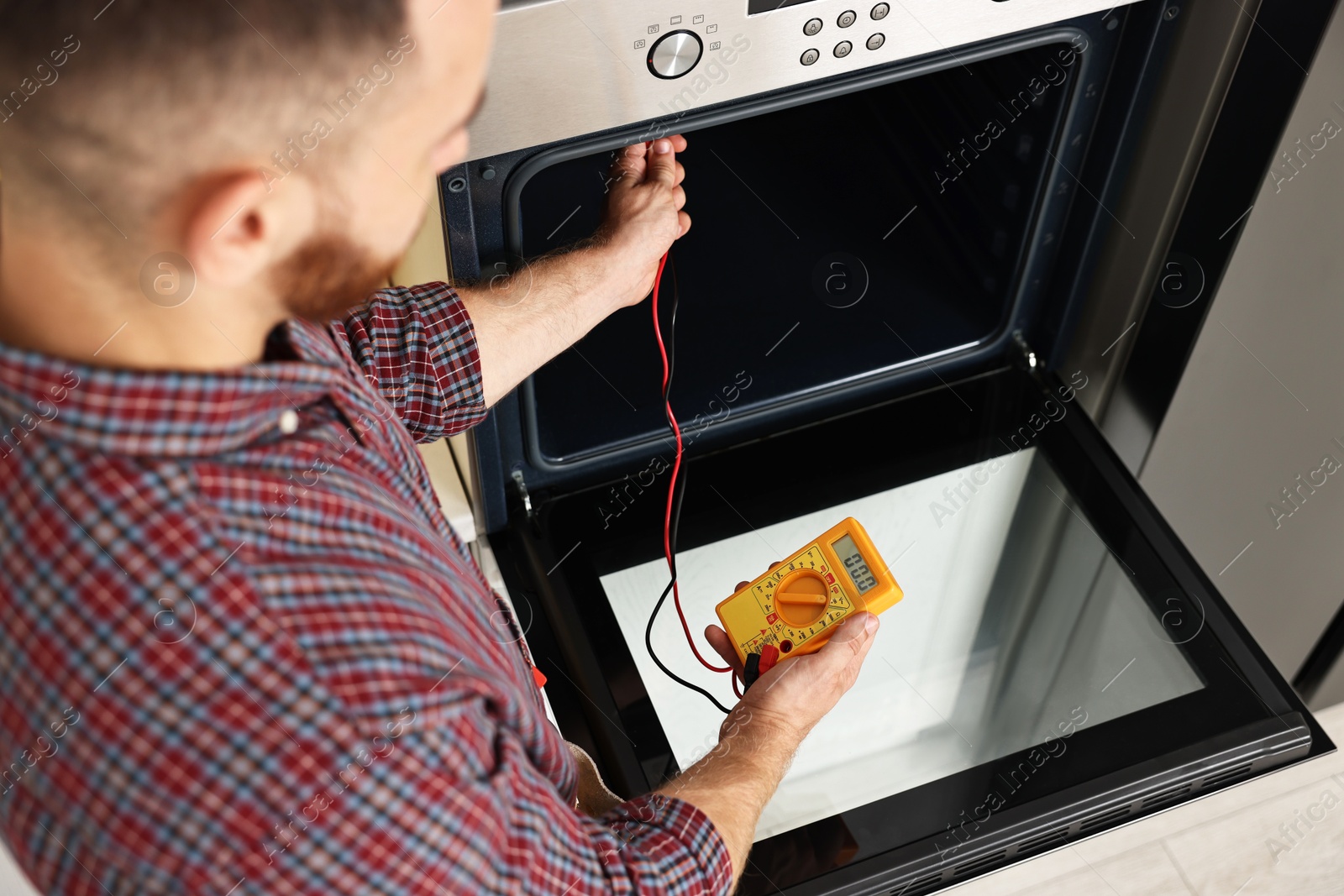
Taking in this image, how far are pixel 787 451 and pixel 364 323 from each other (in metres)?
0.58

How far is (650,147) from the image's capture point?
102 centimetres

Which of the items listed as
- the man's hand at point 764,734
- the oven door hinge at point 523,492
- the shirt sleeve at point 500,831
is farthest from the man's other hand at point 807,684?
the oven door hinge at point 523,492

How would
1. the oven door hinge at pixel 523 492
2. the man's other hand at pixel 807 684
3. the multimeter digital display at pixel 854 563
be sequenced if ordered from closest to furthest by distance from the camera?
the man's other hand at pixel 807 684, the multimeter digital display at pixel 854 563, the oven door hinge at pixel 523 492

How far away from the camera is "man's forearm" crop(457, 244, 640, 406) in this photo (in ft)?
3.20

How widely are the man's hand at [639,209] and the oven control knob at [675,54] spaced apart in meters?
0.17

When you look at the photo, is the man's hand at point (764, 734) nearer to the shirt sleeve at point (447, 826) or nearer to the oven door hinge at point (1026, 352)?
the shirt sleeve at point (447, 826)

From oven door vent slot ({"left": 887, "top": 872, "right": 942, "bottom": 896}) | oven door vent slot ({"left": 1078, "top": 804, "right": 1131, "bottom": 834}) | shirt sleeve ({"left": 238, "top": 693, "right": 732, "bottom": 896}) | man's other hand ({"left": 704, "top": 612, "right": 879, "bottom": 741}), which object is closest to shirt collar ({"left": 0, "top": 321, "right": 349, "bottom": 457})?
shirt sleeve ({"left": 238, "top": 693, "right": 732, "bottom": 896})

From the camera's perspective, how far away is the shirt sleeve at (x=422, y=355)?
2.95ft

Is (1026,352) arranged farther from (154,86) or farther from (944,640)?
(154,86)

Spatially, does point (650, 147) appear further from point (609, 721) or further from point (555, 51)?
point (609, 721)

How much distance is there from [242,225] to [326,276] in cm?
7

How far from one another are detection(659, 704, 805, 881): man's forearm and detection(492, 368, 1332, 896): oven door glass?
0.23 m

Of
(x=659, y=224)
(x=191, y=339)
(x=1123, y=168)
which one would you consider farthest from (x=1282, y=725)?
(x=191, y=339)

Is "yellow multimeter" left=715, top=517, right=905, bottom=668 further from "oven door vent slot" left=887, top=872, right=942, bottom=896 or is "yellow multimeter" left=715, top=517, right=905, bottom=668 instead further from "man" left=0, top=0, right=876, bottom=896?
"man" left=0, top=0, right=876, bottom=896
